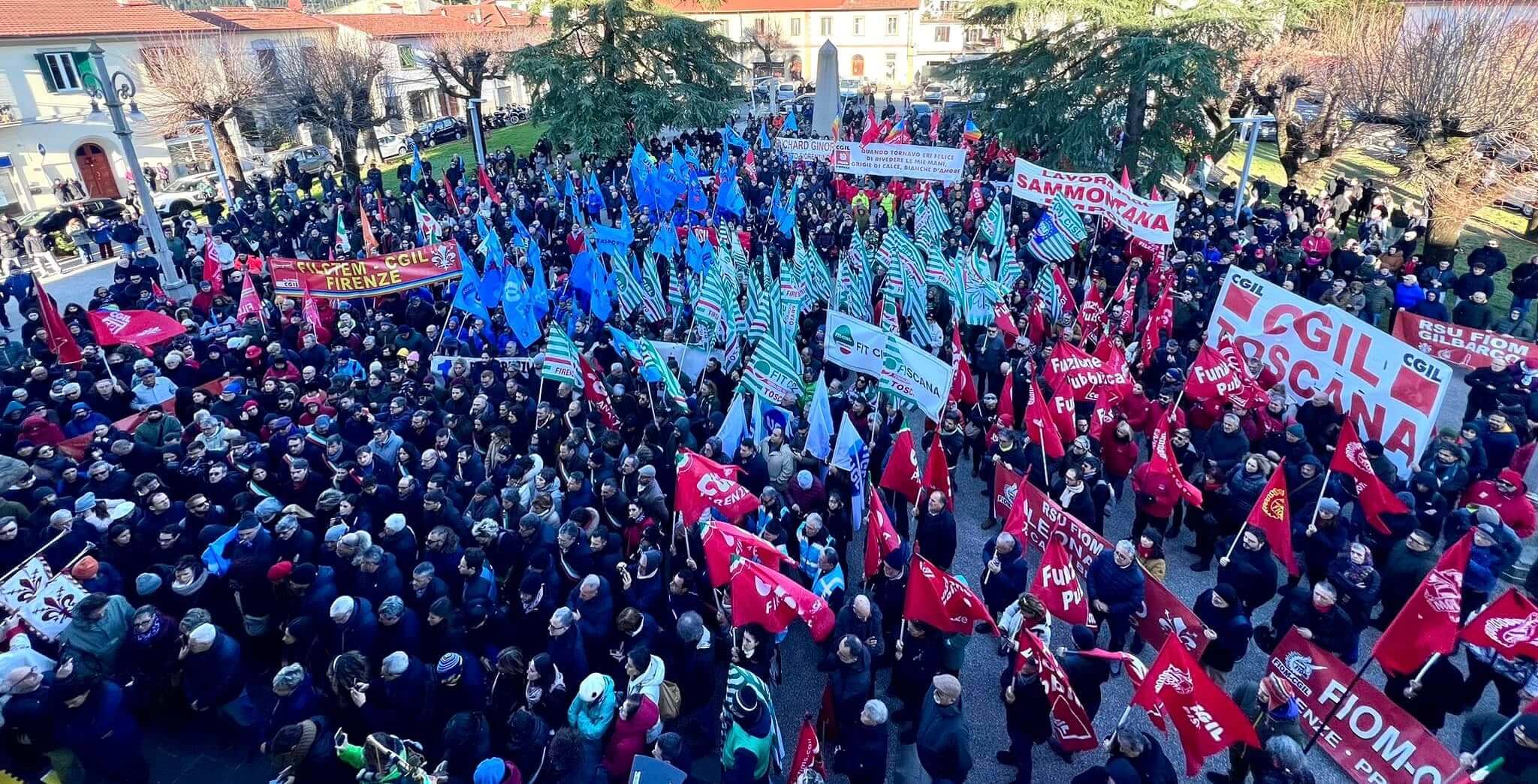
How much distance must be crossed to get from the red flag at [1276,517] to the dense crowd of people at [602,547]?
0.96ft

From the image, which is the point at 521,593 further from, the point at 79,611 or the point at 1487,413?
the point at 1487,413

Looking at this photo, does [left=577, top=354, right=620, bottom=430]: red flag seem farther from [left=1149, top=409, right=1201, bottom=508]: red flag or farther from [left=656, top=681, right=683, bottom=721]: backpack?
[left=1149, top=409, right=1201, bottom=508]: red flag

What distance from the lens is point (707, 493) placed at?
764 centimetres

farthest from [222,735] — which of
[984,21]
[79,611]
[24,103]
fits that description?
[24,103]

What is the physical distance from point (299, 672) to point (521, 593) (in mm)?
1615

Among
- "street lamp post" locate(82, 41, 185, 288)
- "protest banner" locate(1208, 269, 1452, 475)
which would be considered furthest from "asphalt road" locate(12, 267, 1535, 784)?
"street lamp post" locate(82, 41, 185, 288)

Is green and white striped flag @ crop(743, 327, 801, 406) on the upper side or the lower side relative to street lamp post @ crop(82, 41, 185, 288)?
lower

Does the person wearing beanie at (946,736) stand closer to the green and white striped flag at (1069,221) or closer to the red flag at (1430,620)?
the red flag at (1430,620)

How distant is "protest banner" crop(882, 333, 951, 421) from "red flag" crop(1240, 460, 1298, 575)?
2923 millimetres

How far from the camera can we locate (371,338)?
474 inches

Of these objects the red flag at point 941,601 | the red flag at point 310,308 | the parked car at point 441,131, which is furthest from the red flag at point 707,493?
the parked car at point 441,131

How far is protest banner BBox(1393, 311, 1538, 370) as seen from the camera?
10.2 m

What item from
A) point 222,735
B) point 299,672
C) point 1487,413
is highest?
point 299,672

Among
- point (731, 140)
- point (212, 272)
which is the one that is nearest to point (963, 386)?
point (212, 272)
